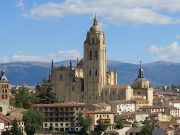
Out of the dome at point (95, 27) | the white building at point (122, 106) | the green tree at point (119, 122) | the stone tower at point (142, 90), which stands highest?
Answer: the dome at point (95, 27)

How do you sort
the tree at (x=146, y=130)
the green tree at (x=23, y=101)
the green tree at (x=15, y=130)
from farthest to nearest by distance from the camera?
the green tree at (x=23, y=101), the tree at (x=146, y=130), the green tree at (x=15, y=130)

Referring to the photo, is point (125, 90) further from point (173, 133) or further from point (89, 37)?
point (173, 133)

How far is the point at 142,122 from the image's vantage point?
95875 mm

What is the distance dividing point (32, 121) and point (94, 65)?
35.4m

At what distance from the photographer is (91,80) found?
112m

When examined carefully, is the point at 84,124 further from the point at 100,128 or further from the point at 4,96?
the point at 4,96

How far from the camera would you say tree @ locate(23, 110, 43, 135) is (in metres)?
75.8

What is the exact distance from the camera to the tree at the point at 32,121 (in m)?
75.8

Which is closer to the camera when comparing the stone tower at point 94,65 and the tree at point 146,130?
the tree at point 146,130

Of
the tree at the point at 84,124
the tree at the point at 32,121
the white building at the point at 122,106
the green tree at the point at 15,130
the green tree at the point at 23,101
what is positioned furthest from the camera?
the white building at the point at 122,106

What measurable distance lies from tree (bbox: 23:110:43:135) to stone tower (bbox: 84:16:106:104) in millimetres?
30628

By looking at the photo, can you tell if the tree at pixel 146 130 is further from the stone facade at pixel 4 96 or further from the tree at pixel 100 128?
the stone facade at pixel 4 96

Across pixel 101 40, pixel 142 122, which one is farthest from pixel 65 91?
pixel 142 122

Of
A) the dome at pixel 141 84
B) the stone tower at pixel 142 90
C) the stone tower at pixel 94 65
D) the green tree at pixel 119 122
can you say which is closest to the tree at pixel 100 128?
the green tree at pixel 119 122
